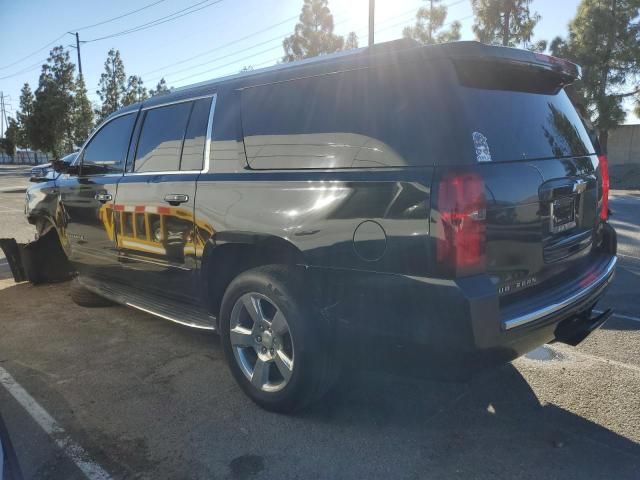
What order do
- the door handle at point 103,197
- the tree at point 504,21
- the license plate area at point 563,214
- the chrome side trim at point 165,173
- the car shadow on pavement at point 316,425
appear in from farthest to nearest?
the tree at point 504,21 < the door handle at point 103,197 < the chrome side trim at point 165,173 < the license plate area at point 563,214 < the car shadow on pavement at point 316,425

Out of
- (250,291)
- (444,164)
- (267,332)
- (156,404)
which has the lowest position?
(156,404)

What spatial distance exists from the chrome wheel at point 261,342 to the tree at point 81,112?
Result: 34467 mm

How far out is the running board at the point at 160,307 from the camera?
3.50 metres

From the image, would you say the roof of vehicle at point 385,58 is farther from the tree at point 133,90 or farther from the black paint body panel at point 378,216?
the tree at point 133,90

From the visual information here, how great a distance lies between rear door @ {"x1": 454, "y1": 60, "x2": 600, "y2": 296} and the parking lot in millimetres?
862

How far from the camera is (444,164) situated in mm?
2254

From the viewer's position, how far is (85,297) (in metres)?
5.21

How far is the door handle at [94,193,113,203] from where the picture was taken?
420 cm

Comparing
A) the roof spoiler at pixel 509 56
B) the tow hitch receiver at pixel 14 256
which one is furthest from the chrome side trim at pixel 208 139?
the tow hitch receiver at pixel 14 256

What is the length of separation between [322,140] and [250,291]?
978mm

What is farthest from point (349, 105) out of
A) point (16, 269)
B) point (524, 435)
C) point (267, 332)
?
point (16, 269)

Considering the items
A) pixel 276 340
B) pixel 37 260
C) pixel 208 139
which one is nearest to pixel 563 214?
pixel 276 340

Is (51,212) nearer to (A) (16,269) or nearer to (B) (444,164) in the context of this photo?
(A) (16,269)

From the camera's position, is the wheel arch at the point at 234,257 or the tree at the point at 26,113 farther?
the tree at the point at 26,113
